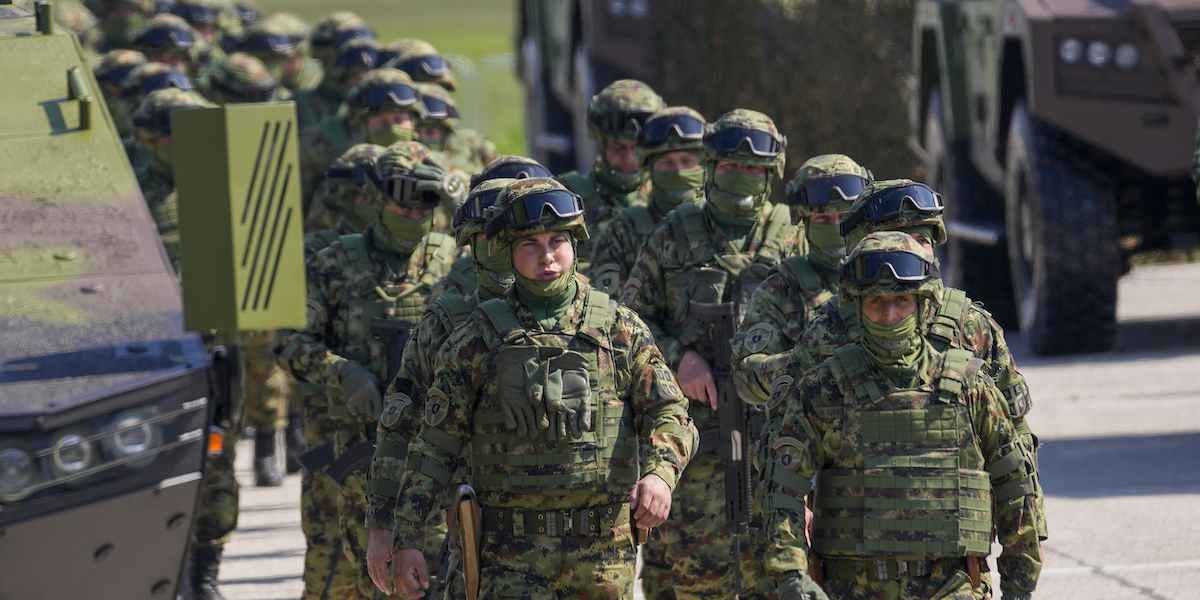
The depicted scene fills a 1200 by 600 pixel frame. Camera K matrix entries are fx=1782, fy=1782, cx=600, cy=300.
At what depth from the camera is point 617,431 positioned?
206 inches

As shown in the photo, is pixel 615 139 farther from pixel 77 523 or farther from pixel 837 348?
pixel 77 523

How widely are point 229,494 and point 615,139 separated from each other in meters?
2.35

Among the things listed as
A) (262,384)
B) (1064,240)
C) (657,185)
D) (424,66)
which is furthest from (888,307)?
(1064,240)

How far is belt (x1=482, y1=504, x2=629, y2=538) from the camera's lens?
203 inches

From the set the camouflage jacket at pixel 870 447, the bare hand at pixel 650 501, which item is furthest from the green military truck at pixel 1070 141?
the bare hand at pixel 650 501

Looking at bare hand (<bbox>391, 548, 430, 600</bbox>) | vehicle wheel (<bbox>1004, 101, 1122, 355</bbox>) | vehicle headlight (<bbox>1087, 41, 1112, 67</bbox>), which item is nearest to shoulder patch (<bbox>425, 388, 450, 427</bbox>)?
bare hand (<bbox>391, 548, 430, 600</bbox>)

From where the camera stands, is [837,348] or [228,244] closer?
[228,244]

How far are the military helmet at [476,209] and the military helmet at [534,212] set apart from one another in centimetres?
23

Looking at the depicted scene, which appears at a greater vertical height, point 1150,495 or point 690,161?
point 690,161

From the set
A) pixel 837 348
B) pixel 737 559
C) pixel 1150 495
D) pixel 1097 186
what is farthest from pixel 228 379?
pixel 1097 186

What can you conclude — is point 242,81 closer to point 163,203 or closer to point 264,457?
point 264,457

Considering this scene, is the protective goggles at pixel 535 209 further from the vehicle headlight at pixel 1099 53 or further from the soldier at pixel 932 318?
the vehicle headlight at pixel 1099 53

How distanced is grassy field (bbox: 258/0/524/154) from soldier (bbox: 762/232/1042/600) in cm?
2211

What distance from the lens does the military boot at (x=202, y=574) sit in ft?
25.7
